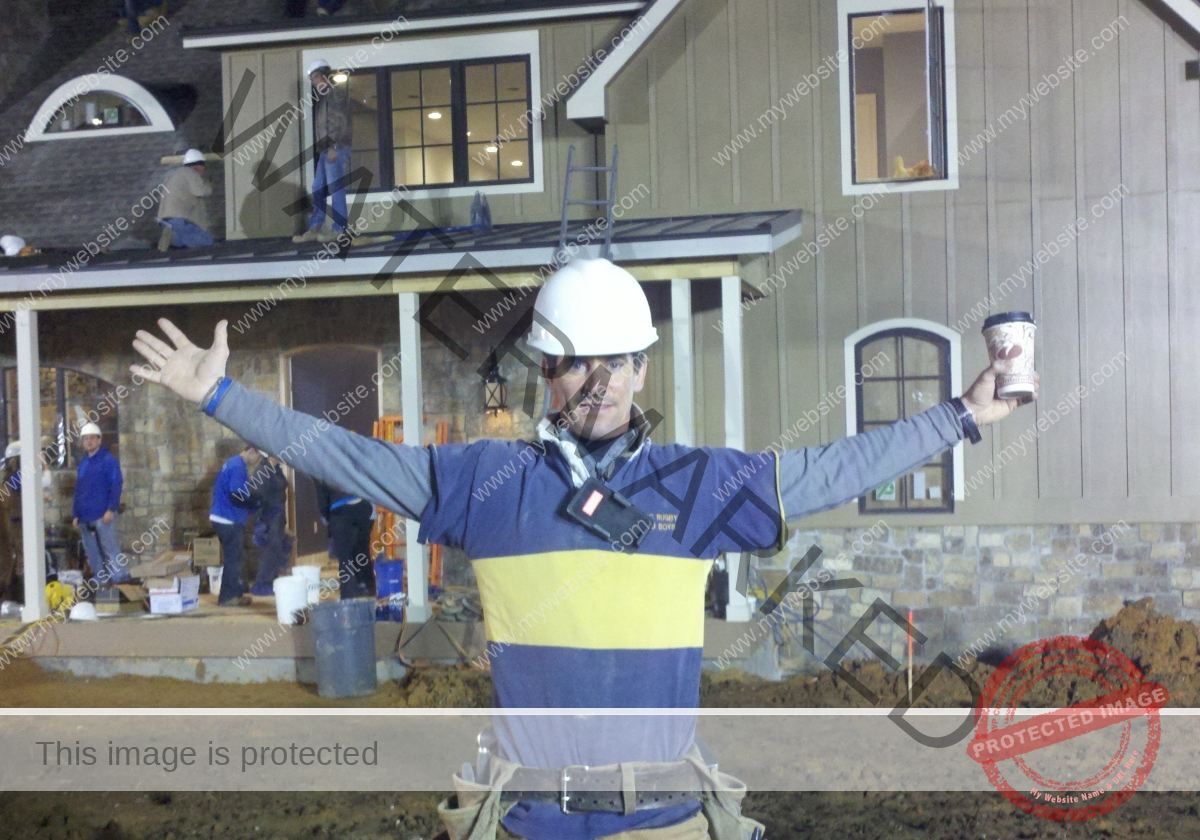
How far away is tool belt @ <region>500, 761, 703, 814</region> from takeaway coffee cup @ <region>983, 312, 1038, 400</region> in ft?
3.56

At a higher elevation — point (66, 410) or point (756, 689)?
point (66, 410)

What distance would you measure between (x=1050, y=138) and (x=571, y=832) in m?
8.97

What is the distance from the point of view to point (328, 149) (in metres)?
10.8

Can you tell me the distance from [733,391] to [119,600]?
5973 mm

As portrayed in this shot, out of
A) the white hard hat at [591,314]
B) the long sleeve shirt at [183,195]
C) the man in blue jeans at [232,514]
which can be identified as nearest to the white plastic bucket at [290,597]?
the man in blue jeans at [232,514]

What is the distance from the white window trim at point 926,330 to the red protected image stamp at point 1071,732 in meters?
1.56

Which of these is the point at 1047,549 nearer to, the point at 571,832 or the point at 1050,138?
the point at 1050,138

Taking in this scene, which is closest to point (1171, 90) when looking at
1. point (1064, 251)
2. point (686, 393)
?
point (1064, 251)

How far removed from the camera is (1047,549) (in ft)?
32.2

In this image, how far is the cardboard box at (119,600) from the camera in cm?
1046

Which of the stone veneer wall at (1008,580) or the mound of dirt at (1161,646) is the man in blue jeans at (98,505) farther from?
the mound of dirt at (1161,646)

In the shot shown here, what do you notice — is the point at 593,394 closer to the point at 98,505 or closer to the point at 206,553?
the point at 206,553

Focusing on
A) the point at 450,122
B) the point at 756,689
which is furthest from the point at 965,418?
the point at 450,122

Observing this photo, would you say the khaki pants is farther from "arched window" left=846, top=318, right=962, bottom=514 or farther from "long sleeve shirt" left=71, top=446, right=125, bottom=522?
"long sleeve shirt" left=71, top=446, right=125, bottom=522
